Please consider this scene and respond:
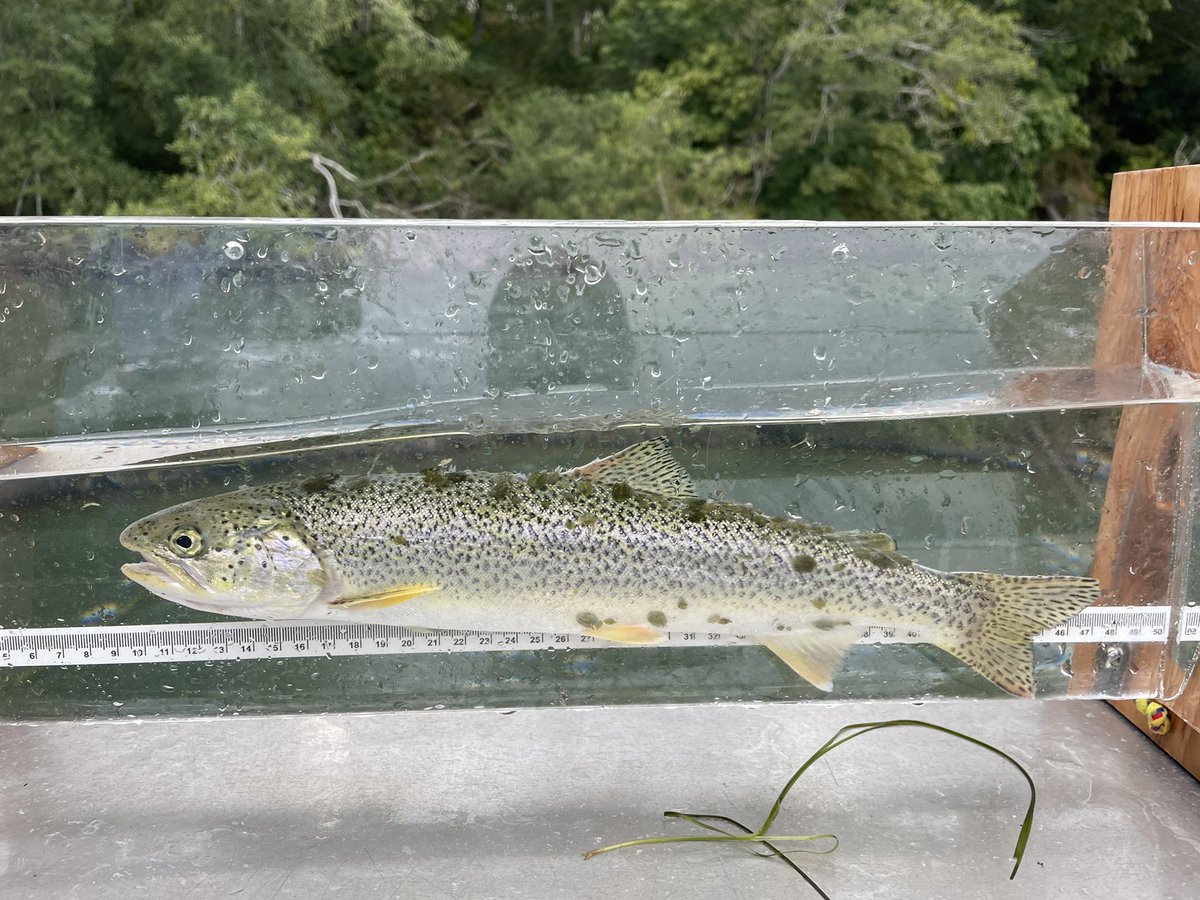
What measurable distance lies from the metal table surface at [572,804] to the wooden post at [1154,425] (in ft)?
1.06

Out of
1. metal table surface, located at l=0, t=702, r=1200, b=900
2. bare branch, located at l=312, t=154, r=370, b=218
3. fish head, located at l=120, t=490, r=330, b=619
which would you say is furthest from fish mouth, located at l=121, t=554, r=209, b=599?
bare branch, located at l=312, t=154, r=370, b=218

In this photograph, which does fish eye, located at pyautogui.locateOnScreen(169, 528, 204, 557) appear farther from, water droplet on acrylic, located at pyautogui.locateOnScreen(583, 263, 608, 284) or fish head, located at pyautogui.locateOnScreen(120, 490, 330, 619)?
water droplet on acrylic, located at pyautogui.locateOnScreen(583, 263, 608, 284)

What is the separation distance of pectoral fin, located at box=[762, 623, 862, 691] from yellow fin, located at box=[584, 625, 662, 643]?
195 millimetres

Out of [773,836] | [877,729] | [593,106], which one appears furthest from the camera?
[593,106]

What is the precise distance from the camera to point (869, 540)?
1.63 meters

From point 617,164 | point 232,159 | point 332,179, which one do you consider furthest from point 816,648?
point 332,179

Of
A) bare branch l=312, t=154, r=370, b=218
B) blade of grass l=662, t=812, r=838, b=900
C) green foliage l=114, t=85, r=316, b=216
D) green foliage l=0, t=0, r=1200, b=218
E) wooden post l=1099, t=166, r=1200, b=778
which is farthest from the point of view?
bare branch l=312, t=154, r=370, b=218

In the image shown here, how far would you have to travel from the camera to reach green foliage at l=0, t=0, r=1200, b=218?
973 cm

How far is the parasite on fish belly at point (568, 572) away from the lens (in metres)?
1.55

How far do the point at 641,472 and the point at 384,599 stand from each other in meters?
0.48

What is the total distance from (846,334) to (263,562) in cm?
106

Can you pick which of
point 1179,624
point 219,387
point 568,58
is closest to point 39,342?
point 219,387

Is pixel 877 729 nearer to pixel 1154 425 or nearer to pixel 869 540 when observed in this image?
pixel 869 540

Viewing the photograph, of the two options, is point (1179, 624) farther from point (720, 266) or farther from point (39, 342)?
point (39, 342)
